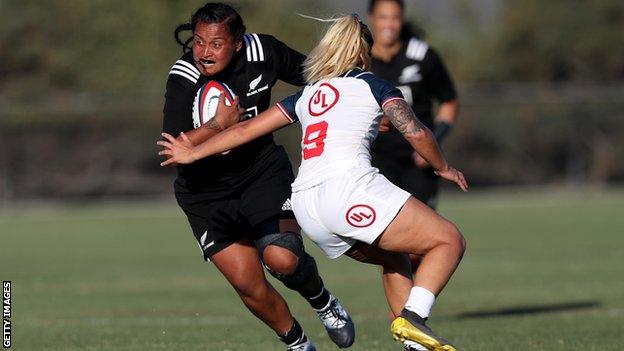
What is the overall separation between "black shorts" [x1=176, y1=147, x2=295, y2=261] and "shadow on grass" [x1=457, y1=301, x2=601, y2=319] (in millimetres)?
3334

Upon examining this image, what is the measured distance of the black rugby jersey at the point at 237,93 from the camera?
660 cm

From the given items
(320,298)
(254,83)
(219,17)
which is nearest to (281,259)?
(320,298)

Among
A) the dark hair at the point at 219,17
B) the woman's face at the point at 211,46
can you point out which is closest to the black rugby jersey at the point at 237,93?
the woman's face at the point at 211,46

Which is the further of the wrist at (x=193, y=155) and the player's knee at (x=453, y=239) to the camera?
the wrist at (x=193, y=155)

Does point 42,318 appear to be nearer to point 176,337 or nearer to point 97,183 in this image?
point 176,337

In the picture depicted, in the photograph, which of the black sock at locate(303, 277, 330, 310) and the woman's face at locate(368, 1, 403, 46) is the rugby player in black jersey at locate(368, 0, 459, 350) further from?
the black sock at locate(303, 277, 330, 310)

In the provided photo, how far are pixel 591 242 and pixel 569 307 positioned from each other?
7.39 m

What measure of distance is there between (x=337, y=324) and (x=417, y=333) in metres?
1.39

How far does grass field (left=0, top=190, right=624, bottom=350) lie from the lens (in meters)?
8.23

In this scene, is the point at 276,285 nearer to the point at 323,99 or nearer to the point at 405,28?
the point at 405,28

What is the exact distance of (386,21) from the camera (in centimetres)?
927

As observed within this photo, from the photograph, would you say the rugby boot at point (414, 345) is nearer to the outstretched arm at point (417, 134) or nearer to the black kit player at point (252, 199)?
the outstretched arm at point (417, 134)

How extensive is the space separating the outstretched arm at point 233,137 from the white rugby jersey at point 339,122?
0.14 meters

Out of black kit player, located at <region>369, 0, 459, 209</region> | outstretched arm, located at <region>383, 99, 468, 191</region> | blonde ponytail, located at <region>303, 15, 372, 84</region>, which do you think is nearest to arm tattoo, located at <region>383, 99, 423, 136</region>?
outstretched arm, located at <region>383, 99, 468, 191</region>
